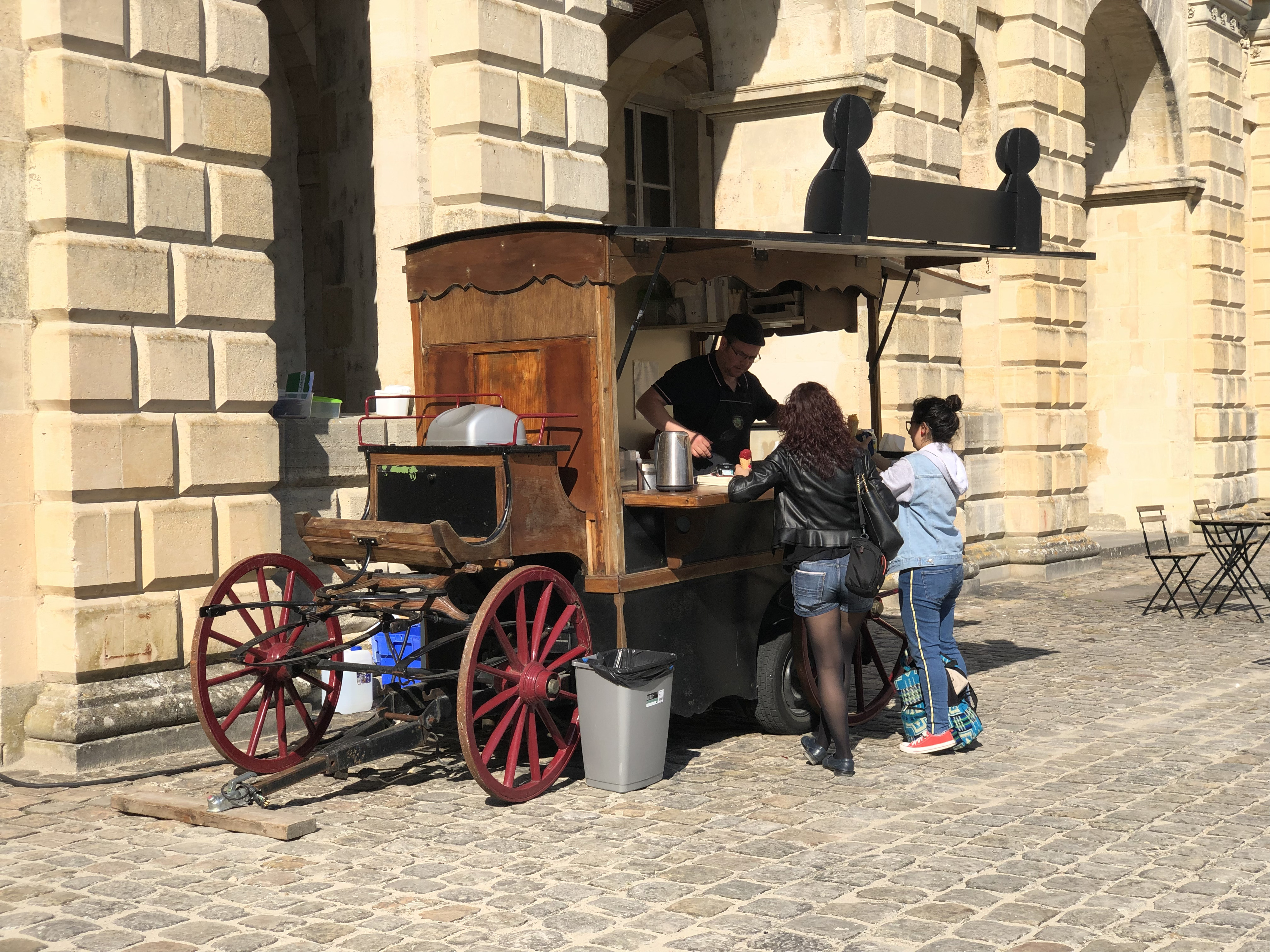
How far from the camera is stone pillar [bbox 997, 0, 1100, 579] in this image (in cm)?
1478

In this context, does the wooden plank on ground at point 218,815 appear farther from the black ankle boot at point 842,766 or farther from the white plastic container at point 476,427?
the black ankle boot at point 842,766

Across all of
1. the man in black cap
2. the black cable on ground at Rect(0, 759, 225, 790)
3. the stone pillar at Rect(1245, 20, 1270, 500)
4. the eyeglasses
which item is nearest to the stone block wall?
the stone pillar at Rect(1245, 20, 1270, 500)

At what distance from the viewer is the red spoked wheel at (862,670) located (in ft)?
23.4

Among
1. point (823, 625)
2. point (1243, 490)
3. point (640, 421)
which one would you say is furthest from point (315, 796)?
point (1243, 490)

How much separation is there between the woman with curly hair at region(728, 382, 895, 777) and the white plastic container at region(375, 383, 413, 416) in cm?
283

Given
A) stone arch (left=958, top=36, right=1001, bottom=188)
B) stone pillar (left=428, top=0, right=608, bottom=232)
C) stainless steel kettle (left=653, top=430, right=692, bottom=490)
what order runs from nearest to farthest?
stainless steel kettle (left=653, top=430, right=692, bottom=490), stone pillar (left=428, top=0, right=608, bottom=232), stone arch (left=958, top=36, right=1001, bottom=188)

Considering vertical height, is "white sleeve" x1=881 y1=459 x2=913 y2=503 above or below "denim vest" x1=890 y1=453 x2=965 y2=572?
above

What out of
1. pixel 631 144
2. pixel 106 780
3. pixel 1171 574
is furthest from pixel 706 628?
pixel 631 144

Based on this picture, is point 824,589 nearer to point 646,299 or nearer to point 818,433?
point 818,433

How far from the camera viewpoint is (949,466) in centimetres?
709

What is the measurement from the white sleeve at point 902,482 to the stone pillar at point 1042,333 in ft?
25.9

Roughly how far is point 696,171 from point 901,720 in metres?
11.2

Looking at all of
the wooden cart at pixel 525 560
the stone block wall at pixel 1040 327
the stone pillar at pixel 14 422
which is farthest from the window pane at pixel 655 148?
the stone pillar at pixel 14 422

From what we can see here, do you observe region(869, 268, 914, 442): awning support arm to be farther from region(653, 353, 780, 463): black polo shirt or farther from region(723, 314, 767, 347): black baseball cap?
region(723, 314, 767, 347): black baseball cap
